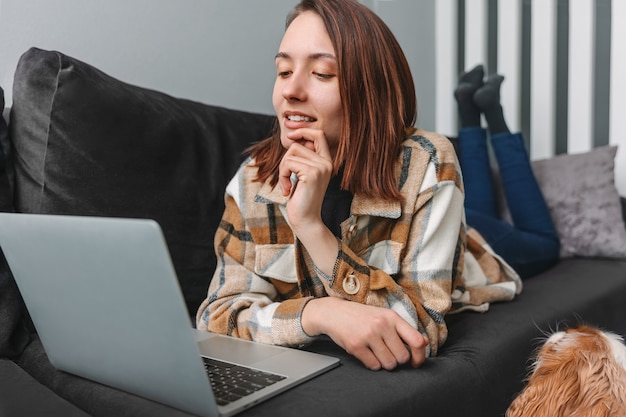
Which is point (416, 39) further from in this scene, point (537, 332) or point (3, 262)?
point (3, 262)

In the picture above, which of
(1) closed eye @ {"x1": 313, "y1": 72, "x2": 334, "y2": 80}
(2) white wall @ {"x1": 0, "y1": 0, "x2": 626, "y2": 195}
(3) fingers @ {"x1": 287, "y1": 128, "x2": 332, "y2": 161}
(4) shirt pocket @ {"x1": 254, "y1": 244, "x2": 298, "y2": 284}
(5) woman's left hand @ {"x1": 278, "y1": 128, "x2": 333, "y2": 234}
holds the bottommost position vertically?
(4) shirt pocket @ {"x1": 254, "y1": 244, "x2": 298, "y2": 284}

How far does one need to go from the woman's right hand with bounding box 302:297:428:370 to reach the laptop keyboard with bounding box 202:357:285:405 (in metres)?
0.12

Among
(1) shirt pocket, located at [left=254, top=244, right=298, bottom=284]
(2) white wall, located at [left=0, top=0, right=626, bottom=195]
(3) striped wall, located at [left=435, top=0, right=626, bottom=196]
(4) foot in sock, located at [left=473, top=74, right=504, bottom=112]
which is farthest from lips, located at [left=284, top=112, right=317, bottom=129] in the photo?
(3) striped wall, located at [left=435, top=0, right=626, bottom=196]

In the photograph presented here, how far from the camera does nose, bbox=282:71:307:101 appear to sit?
3.40 ft

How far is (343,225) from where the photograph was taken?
1.07 meters

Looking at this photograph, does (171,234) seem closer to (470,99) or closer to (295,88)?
(295,88)

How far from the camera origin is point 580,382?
853 mm

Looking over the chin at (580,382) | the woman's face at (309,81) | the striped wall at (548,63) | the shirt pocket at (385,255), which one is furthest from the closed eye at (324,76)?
the striped wall at (548,63)

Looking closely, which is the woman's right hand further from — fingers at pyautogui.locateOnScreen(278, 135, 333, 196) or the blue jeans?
the blue jeans

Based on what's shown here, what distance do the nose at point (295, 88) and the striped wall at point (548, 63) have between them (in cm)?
180

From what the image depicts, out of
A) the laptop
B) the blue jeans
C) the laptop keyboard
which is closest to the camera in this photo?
the laptop

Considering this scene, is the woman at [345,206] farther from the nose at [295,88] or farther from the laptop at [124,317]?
the laptop at [124,317]

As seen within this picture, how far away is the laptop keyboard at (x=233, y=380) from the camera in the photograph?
2.45ft

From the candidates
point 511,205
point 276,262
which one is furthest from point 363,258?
point 511,205
